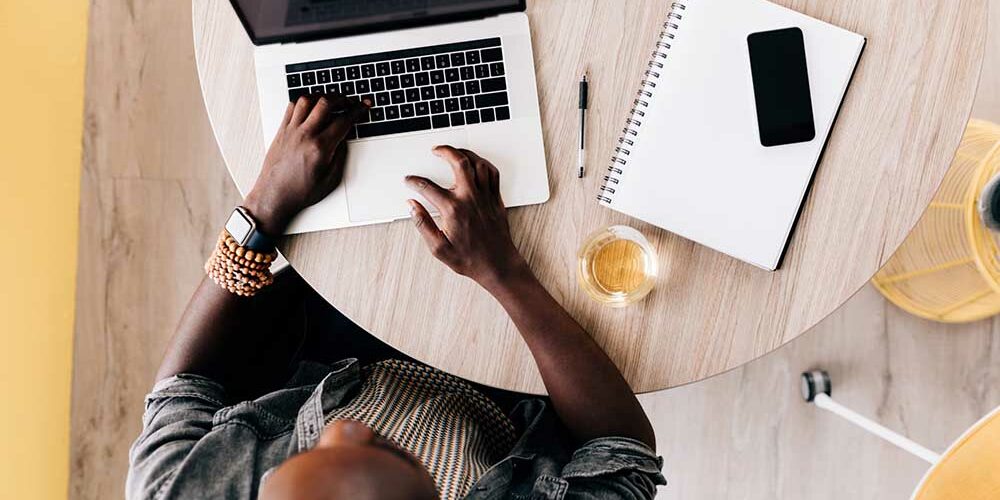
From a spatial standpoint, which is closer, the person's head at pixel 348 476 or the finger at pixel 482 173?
the person's head at pixel 348 476

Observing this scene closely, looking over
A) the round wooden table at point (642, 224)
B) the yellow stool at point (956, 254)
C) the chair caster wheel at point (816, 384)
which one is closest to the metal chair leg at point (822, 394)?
the chair caster wheel at point (816, 384)

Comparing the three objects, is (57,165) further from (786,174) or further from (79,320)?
(786,174)

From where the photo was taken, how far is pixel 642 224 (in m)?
0.97

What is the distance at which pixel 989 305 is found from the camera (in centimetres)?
139

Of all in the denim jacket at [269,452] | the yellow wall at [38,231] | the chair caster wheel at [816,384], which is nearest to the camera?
the denim jacket at [269,452]

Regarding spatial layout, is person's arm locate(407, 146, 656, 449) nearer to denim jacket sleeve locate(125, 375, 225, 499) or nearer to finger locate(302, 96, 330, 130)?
finger locate(302, 96, 330, 130)

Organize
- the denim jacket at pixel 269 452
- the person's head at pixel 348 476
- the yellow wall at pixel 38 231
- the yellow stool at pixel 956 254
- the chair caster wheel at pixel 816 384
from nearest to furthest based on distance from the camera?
the person's head at pixel 348 476 < the denim jacket at pixel 269 452 < the yellow stool at pixel 956 254 < the yellow wall at pixel 38 231 < the chair caster wheel at pixel 816 384

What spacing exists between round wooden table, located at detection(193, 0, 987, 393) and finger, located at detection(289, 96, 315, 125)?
0.07 metres

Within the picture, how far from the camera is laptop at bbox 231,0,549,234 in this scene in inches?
38.0

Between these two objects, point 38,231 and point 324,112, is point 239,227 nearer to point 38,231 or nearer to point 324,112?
point 324,112

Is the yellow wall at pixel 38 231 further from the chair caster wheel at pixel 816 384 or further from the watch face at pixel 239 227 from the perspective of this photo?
the chair caster wheel at pixel 816 384

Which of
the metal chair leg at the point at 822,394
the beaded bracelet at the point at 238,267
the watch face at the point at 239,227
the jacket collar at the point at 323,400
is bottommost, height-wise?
the metal chair leg at the point at 822,394

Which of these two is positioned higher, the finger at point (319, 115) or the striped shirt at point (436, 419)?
the finger at point (319, 115)

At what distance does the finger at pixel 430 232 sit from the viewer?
935 mm
